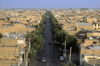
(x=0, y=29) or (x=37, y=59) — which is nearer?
(x=37, y=59)

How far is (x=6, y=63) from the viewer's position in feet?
34.8

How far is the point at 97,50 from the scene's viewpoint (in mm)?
11750

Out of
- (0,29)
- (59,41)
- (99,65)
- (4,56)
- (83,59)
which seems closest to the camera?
(99,65)

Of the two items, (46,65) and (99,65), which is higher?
A: (99,65)

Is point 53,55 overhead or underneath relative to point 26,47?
underneath

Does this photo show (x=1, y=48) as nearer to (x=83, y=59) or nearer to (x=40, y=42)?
(x=40, y=42)

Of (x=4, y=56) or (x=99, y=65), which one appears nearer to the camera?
(x=99, y=65)

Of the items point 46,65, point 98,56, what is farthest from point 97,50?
point 46,65

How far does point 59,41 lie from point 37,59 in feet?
13.2

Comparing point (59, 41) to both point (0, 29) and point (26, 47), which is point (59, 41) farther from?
point (0, 29)

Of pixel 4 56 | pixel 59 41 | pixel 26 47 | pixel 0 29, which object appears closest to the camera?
pixel 4 56

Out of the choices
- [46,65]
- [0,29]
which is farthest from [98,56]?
[0,29]

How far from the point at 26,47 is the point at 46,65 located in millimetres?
2453

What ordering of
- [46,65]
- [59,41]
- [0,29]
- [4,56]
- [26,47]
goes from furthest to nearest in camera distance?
1. [0,29]
2. [59,41]
3. [26,47]
4. [46,65]
5. [4,56]
